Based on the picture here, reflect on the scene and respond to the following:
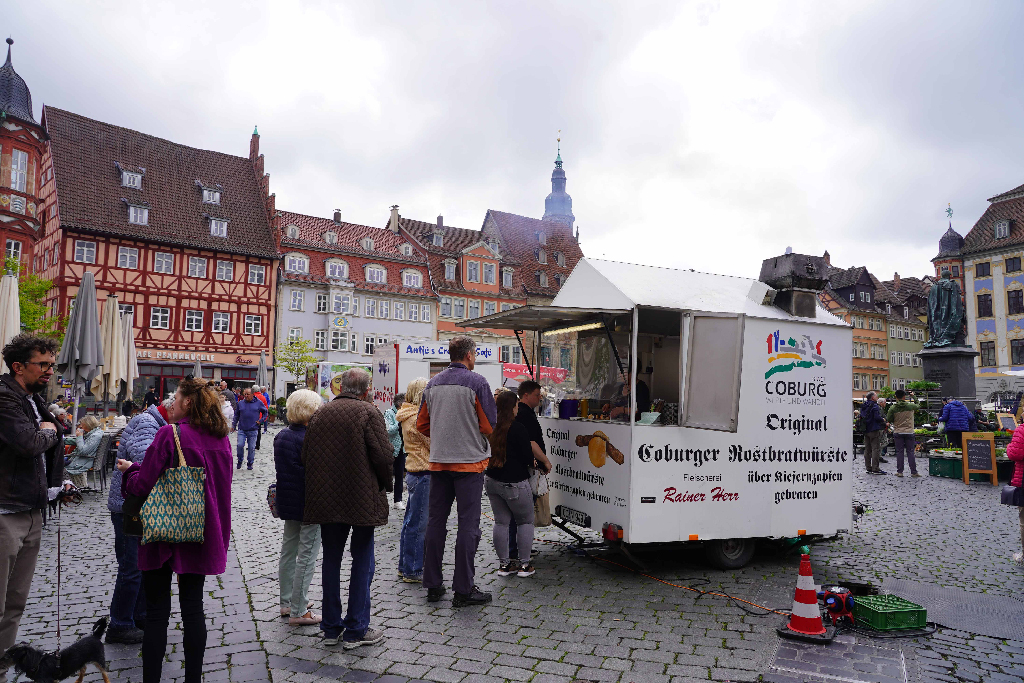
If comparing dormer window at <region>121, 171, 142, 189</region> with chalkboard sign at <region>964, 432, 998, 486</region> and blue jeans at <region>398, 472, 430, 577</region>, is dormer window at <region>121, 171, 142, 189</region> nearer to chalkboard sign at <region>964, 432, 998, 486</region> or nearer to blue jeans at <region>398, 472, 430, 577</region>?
blue jeans at <region>398, 472, 430, 577</region>

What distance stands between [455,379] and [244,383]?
122 ft

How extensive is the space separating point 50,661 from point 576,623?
10.4 feet

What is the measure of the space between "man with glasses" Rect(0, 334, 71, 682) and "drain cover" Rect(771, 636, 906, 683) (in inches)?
166

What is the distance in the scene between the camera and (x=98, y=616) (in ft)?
16.7

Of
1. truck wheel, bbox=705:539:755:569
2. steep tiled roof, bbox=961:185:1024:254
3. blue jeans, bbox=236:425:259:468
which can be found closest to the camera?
truck wheel, bbox=705:539:755:569

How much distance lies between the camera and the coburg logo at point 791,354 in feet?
21.8

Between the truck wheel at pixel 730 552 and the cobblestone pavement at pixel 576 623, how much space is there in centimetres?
12

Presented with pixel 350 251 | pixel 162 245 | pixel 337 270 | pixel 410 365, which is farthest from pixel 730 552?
pixel 350 251

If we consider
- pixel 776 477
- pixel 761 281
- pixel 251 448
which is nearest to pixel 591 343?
pixel 761 281

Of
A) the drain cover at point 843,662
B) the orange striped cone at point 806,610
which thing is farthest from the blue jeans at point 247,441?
the drain cover at point 843,662

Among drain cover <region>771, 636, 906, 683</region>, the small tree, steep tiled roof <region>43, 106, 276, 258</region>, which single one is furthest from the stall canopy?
steep tiled roof <region>43, 106, 276, 258</region>

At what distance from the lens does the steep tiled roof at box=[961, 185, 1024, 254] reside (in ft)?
160

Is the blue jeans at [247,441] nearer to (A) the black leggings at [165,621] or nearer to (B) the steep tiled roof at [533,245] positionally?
(A) the black leggings at [165,621]

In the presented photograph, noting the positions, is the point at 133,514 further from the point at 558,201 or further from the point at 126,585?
the point at 558,201
